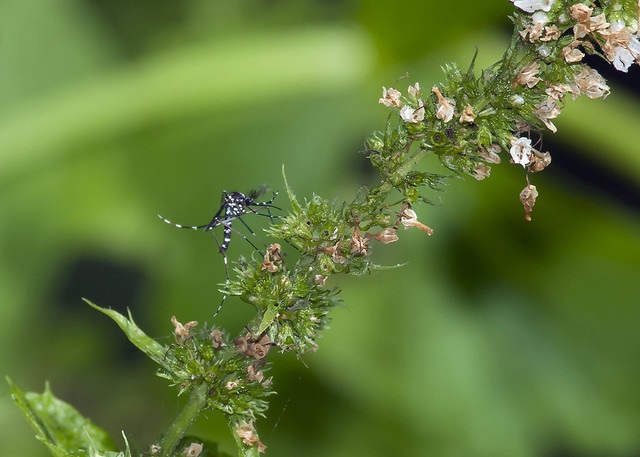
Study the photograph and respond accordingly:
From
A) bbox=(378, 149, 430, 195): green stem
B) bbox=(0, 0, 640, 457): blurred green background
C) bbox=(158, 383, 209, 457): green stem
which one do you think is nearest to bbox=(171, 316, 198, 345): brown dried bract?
bbox=(158, 383, 209, 457): green stem

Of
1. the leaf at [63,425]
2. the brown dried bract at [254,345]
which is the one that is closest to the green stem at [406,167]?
the brown dried bract at [254,345]

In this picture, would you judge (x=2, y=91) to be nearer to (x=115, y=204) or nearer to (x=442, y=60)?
(x=115, y=204)

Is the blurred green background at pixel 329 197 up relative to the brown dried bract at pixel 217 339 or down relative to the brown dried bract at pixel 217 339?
up

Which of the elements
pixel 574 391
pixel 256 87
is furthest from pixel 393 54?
pixel 574 391

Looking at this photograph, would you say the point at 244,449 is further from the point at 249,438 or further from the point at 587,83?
the point at 587,83

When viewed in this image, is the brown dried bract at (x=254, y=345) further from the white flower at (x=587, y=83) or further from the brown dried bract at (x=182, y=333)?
the white flower at (x=587, y=83)

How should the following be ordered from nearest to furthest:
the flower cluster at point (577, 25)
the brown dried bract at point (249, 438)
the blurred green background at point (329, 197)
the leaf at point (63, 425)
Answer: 1. the flower cluster at point (577, 25)
2. the brown dried bract at point (249, 438)
3. the leaf at point (63, 425)
4. the blurred green background at point (329, 197)

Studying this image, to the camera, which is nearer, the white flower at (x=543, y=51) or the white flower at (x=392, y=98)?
the white flower at (x=543, y=51)
